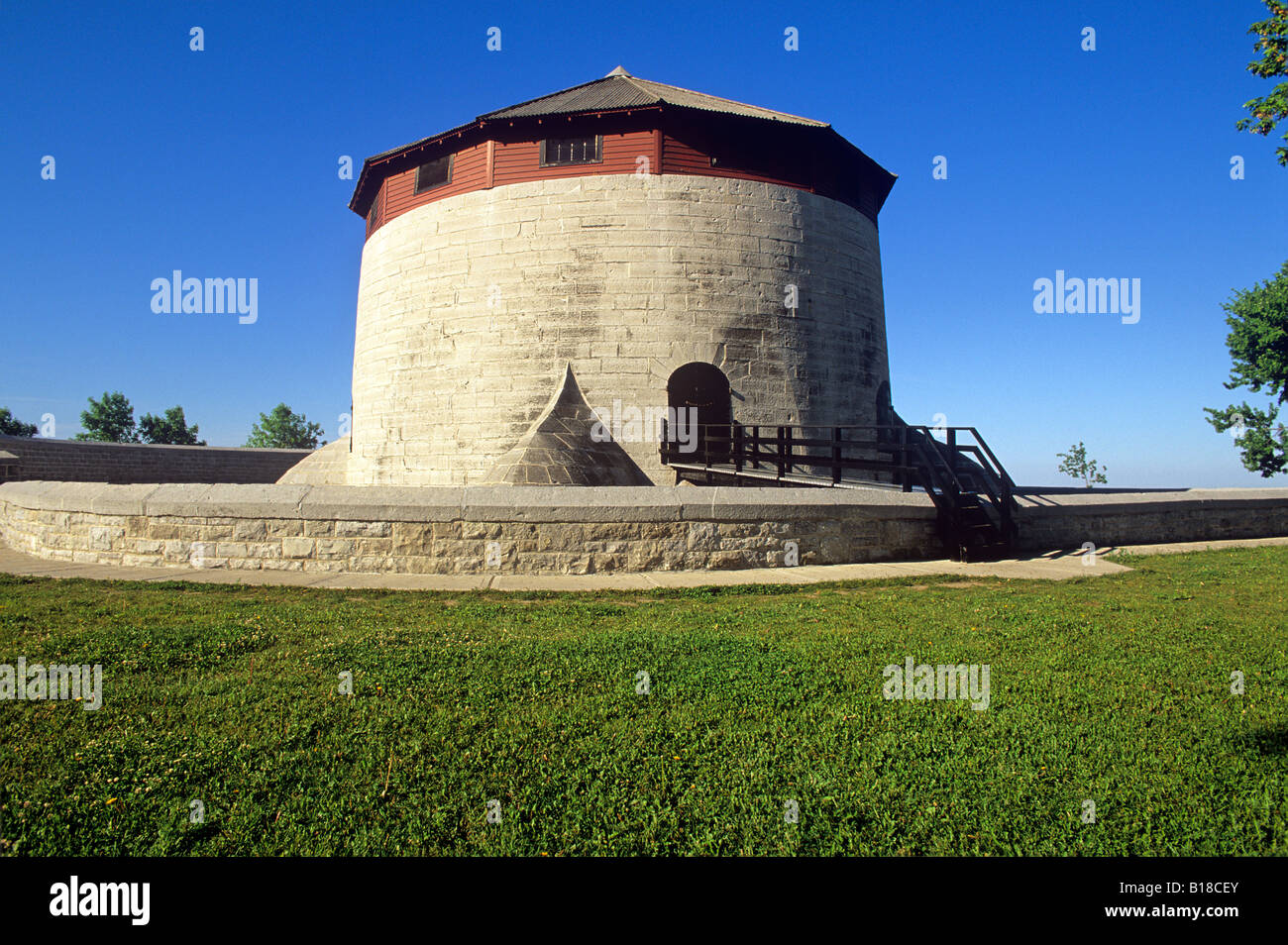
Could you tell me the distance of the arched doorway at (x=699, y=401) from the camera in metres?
15.7

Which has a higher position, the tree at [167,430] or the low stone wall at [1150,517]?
the tree at [167,430]

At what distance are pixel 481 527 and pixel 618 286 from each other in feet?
29.6

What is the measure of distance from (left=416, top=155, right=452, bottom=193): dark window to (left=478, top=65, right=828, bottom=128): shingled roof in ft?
6.05

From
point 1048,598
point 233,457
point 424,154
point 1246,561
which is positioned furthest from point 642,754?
point 233,457

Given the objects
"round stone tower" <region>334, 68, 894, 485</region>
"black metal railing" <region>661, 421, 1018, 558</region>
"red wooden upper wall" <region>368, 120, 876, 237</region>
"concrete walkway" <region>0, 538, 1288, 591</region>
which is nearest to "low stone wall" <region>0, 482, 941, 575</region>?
"concrete walkway" <region>0, 538, 1288, 591</region>

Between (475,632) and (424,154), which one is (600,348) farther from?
(475,632)

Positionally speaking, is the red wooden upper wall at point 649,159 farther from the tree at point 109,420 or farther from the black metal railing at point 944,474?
the tree at point 109,420

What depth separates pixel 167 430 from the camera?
6425cm

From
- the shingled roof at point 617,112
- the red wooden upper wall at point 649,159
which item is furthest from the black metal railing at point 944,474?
the shingled roof at point 617,112

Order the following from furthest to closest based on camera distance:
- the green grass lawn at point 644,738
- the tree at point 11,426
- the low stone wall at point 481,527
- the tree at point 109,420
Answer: the tree at point 109,420, the tree at point 11,426, the low stone wall at point 481,527, the green grass lawn at point 644,738

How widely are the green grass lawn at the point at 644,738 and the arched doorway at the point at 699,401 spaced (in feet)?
33.0

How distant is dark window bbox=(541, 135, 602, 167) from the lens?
16.3 m

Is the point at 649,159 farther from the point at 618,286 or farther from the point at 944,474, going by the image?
the point at 944,474

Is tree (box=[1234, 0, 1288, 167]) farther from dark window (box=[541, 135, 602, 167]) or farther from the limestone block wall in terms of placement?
dark window (box=[541, 135, 602, 167])
